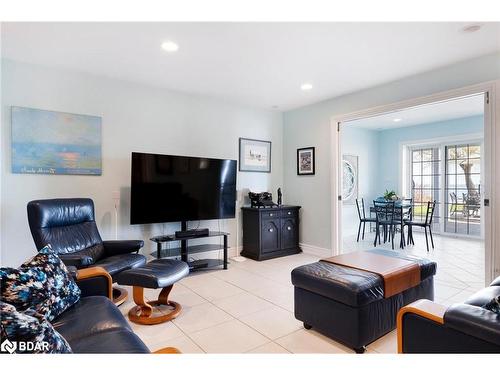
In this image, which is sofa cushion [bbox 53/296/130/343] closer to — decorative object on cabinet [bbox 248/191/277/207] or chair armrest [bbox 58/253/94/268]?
chair armrest [bbox 58/253/94/268]

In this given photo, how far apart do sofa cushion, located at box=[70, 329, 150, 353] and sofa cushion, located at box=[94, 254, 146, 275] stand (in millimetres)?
1222

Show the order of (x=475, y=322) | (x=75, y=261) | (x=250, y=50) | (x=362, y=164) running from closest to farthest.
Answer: (x=475, y=322) → (x=75, y=261) → (x=250, y=50) → (x=362, y=164)

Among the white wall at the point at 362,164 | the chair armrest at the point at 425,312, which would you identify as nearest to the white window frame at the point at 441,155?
the white wall at the point at 362,164

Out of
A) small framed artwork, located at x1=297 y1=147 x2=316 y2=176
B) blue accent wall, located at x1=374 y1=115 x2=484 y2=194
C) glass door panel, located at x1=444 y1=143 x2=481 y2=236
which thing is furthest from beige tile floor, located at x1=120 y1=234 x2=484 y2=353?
blue accent wall, located at x1=374 y1=115 x2=484 y2=194

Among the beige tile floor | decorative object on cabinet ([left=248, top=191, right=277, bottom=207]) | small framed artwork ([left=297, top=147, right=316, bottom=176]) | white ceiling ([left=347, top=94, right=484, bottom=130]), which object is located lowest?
the beige tile floor

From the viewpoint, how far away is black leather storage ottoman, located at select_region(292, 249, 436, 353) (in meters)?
1.97

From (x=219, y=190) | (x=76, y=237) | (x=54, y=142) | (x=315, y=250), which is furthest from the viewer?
(x=315, y=250)

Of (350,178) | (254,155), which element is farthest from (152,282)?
(350,178)

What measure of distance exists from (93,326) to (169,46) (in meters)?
2.37

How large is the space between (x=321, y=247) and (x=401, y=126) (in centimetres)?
417

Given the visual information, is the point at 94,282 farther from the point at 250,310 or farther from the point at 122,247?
the point at 250,310

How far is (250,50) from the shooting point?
284cm

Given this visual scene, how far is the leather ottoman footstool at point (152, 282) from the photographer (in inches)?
91.5

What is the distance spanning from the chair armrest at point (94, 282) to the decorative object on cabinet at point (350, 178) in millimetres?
5646
